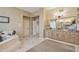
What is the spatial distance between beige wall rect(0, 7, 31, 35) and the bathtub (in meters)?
0.15

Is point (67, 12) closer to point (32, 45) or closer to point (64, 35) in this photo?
point (64, 35)

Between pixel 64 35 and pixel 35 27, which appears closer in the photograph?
pixel 64 35

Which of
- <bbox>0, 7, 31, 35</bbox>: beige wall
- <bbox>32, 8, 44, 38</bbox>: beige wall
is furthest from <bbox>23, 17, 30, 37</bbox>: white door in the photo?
<bbox>32, 8, 44, 38</bbox>: beige wall

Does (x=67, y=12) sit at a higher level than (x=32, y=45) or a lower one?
higher

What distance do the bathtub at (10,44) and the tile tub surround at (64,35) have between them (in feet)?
1.87

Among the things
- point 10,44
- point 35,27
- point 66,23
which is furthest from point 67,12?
point 10,44

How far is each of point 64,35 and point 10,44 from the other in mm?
983

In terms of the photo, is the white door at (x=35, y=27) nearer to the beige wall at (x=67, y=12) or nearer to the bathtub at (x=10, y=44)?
the beige wall at (x=67, y=12)

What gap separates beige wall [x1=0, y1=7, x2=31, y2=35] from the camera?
1777mm

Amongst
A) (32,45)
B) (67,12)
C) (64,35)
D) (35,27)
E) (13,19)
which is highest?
(67,12)

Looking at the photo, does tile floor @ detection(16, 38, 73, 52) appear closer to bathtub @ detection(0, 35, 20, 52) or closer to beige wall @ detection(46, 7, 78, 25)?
bathtub @ detection(0, 35, 20, 52)

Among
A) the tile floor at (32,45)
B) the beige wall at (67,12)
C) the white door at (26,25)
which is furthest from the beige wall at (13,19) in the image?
the beige wall at (67,12)

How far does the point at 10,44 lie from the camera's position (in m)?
1.80
